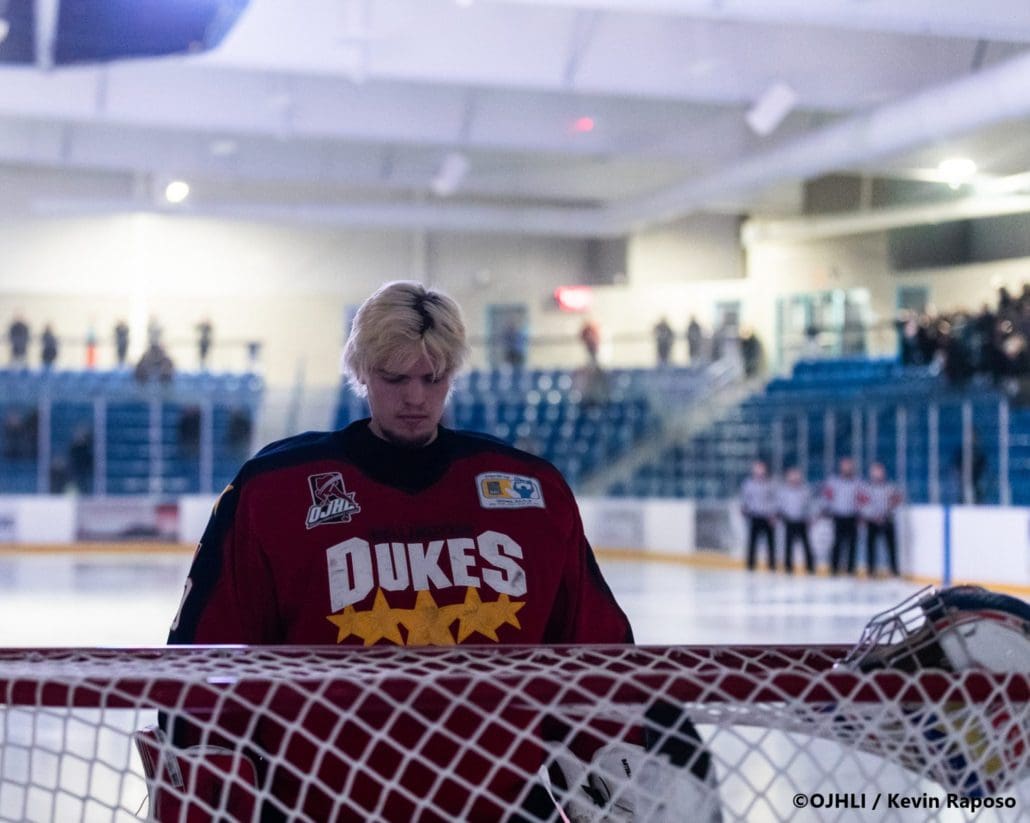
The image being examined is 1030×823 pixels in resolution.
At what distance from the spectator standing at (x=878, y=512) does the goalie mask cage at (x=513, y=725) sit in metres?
16.4

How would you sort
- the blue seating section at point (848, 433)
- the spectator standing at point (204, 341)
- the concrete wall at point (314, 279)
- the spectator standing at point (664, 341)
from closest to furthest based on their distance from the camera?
the blue seating section at point (848, 433)
the spectator standing at point (204, 341)
the spectator standing at point (664, 341)
the concrete wall at point (314, 279)

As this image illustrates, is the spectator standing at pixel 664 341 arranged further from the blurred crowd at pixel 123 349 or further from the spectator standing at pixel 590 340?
the blurred crowd at pixel 123 349

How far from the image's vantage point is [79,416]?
24.6 m

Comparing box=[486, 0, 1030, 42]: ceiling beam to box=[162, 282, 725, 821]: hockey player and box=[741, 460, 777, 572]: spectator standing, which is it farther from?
box=[162, 282, 725, 821]: hockey player

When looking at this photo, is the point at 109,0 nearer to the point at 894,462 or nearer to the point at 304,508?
the point at 304,508

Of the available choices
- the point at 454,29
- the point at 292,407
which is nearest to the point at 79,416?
the point at 292,407

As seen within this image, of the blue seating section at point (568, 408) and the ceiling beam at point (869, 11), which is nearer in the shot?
the ceiling beam at point (869, 11)

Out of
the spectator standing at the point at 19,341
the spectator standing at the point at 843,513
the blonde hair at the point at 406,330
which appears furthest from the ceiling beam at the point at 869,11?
the spectator standing at the point at 19,341

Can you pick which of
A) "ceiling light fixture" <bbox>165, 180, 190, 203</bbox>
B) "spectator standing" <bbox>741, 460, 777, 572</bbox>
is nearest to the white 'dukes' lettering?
"spectator standing" <bbox>741, 460, 777, 572</bbox>

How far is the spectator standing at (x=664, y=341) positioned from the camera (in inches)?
1067

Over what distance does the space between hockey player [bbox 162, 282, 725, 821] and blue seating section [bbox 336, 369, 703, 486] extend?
21.8 metres

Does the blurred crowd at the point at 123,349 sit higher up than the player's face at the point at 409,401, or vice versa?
the blurred crowd at the point at 123,349

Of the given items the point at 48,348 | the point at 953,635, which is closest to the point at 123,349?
the point at 48,348

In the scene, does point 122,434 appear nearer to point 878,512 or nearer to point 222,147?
point 222,147
